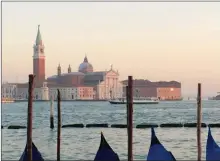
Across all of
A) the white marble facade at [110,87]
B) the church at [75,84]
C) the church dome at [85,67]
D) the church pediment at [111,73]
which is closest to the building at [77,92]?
the church at [75,84]

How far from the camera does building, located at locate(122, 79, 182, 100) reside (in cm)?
6906

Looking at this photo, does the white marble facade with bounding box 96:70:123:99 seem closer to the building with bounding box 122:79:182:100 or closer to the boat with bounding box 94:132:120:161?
the building with bounding box 122:79:182:100

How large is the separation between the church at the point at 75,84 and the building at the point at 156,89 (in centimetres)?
207

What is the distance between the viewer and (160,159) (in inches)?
259

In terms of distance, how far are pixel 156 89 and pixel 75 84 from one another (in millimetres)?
10713

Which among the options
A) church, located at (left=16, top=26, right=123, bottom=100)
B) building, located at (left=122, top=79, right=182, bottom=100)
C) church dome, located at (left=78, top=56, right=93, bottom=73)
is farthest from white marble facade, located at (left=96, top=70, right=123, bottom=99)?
church dome, located at (left=78, top=56, right=93, bottom=73)

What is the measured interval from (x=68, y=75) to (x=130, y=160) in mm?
62550

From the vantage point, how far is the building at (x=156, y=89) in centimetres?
6906

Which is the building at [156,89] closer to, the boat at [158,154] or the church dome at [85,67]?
the church dome at [85,67]

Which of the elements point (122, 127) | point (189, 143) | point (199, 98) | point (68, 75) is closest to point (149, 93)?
point (68, 75)

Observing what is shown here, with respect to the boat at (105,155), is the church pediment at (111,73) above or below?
above

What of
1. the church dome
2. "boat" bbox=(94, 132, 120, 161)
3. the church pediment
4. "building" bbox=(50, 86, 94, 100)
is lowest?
"boat" bbox=(94, 132, 120, 161)

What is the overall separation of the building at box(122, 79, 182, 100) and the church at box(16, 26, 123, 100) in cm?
207

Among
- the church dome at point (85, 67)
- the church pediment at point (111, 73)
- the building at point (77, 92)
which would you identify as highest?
the church dome at point (85, 67)
